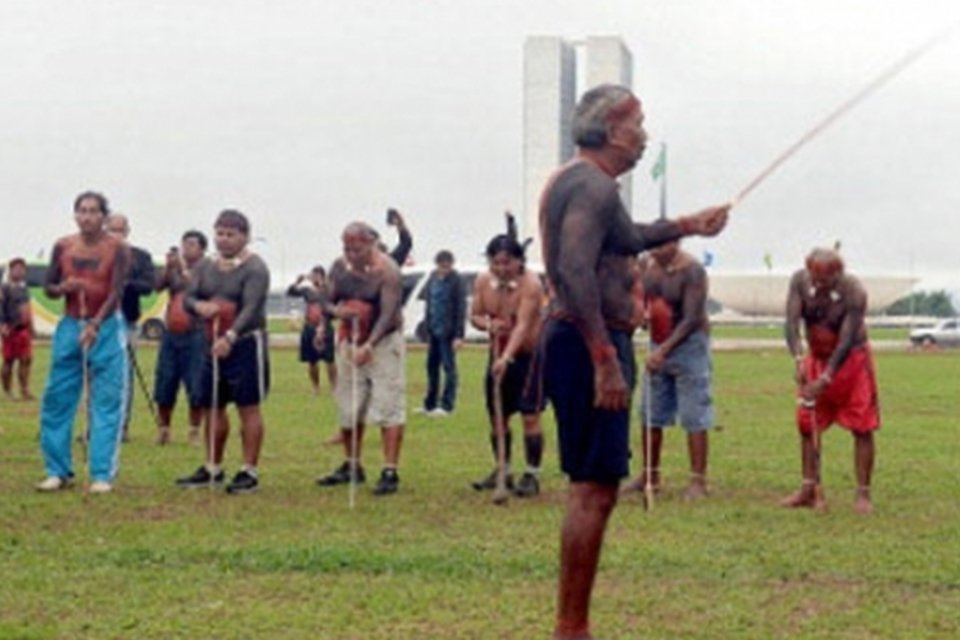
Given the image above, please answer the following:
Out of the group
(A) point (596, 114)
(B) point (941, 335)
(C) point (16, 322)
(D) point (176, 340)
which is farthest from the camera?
(B) point (941, 335)

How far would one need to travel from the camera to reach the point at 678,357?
1306 cm

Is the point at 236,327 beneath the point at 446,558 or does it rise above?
above

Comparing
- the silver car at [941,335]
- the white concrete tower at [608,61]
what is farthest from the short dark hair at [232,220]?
the white concrete tower at [608,61]

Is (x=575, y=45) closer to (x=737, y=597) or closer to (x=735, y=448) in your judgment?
(x=735, y=448)

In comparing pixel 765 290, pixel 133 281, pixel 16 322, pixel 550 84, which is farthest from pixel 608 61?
pixel 133 281

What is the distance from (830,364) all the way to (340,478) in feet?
12.6

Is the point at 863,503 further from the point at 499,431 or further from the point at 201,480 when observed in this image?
the point at 201,480

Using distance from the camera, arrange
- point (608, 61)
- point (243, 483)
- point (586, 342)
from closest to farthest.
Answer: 1. point (586, 342)
2. point (243, 483)
3. point (608, 61)

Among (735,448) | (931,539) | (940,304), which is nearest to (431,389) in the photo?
(735,448)

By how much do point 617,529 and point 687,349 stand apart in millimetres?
2369

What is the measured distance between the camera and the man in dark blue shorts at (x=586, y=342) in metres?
7.23

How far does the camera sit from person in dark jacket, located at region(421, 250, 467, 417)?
21.7m

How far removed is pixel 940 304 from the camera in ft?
481

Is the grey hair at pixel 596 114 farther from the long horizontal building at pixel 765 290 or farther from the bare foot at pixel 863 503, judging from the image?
the long horizontal building at pixel 765 290
